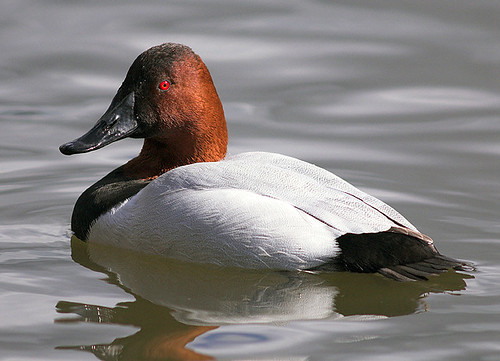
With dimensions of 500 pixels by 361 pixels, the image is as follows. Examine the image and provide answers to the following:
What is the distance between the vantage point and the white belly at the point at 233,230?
213 inches

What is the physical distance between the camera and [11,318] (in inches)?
200

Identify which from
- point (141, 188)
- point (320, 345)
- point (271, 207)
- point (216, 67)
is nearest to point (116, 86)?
point (216, 67)

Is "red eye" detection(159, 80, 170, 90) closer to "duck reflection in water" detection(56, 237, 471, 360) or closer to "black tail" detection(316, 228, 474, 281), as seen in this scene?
"duck reflection in water" detection(56, 237, 471, 360)

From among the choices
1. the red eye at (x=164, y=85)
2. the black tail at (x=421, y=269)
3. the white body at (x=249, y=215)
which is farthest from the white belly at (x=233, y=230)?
the red eye at (x=164, y=85)

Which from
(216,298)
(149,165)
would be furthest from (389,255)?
(149,165)

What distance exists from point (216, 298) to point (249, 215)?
0.48m

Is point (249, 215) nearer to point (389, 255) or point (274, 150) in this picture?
point (389, 255)

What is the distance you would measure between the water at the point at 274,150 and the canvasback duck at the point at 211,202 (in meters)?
0.17

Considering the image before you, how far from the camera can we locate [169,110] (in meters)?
6.14

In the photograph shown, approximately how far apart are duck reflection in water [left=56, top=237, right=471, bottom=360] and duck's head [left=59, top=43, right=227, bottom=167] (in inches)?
29.8

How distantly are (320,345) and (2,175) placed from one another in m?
3.52

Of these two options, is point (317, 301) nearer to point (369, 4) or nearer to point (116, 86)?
point (116, 86)

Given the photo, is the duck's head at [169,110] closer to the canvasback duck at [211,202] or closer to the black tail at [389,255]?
the canvasback duck at [211,202]

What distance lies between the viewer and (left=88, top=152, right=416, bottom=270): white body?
17.7ft
